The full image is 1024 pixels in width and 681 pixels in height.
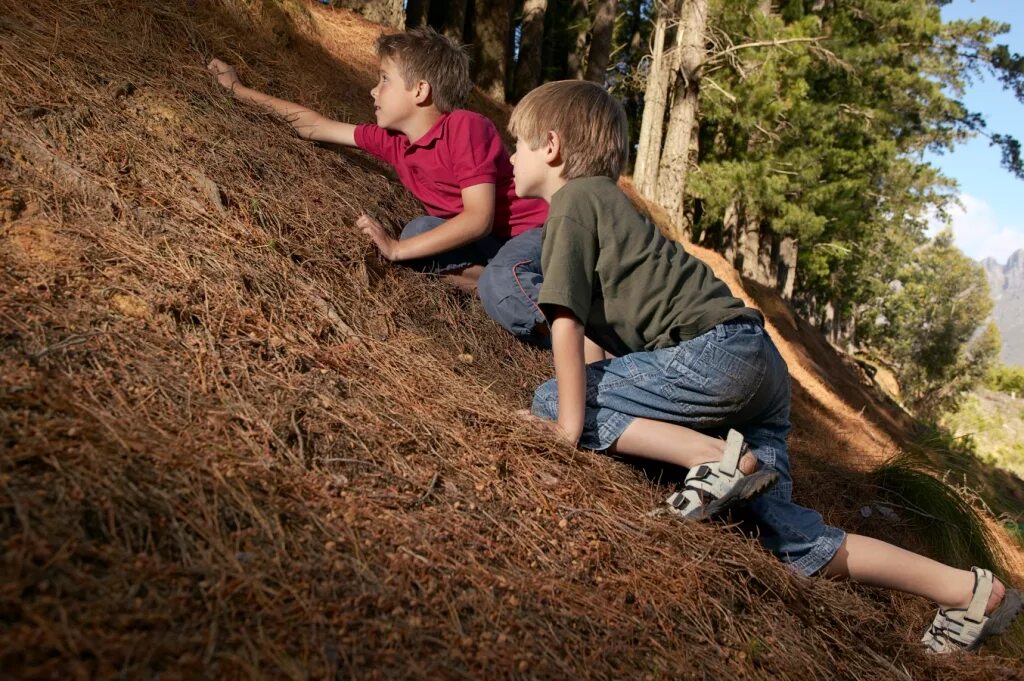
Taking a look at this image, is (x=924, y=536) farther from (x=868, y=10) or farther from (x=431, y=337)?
(x=868, y=10)

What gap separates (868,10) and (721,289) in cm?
1808

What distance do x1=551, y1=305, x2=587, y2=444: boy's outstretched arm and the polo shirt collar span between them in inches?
54.2

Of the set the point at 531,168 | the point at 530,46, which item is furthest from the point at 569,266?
the point at 530,46

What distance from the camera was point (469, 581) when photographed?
82.0 inches

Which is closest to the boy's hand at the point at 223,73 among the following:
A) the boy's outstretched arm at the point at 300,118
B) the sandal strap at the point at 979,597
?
the boy's outstretched arm at the point at 300,118

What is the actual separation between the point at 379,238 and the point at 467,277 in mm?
530

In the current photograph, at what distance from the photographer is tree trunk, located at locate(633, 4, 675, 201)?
1262 cm

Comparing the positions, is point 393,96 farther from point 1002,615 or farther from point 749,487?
point 1002,615

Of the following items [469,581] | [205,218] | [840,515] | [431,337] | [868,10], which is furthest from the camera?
[868,10]

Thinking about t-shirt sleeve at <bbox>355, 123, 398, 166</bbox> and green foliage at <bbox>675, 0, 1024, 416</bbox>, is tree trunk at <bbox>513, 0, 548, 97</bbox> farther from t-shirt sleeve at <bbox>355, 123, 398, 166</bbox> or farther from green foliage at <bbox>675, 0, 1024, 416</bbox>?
t-shirt sleeve at <bbox>355, 123, 398, 166</bbox>

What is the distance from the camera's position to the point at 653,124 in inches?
501

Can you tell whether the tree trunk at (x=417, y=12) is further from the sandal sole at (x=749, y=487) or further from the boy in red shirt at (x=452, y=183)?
the sandal sole at (x=749, y=487)

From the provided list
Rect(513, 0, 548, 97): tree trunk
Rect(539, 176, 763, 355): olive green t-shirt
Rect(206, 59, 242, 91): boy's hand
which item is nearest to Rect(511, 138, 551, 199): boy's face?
Rect(539, 176, 763, 355): olive green t-shirt

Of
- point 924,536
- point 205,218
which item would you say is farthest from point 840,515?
point 205,218
